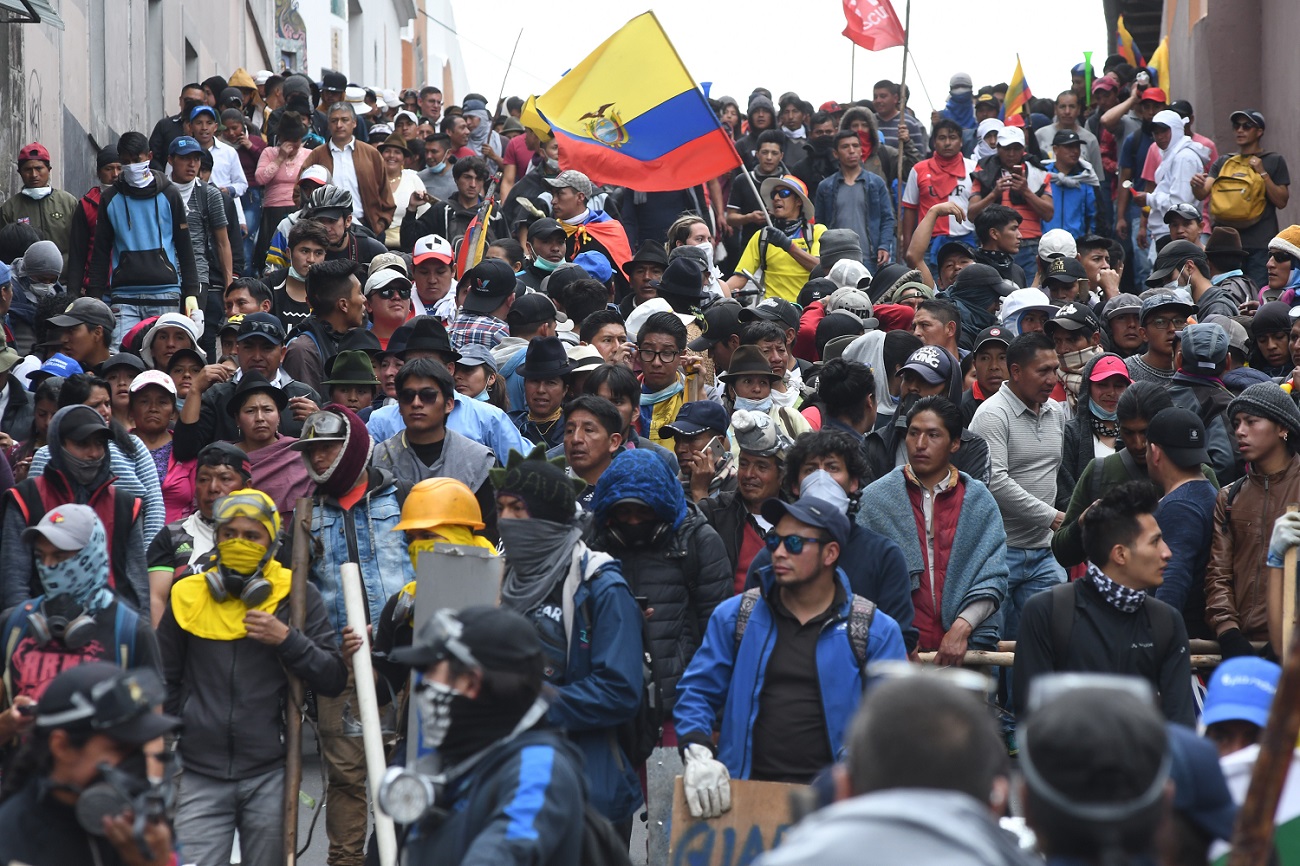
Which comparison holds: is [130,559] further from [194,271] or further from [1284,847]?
[194,271]

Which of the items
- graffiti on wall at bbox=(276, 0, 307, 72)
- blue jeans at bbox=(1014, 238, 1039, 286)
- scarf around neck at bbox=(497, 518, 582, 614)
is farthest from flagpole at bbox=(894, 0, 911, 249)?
graffiti on wall at bbox=(276, 0, 307, 72)

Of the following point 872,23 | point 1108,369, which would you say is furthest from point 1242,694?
point 872,23

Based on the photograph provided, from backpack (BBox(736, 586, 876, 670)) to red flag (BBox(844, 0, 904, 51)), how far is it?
43.8ft

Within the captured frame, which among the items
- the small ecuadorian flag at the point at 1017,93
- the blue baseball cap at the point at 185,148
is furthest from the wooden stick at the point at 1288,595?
the small ecuadorian flag at the point at 1017,93

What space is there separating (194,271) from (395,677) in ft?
21.6

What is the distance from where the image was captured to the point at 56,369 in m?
9.31

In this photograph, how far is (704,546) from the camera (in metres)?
6.37

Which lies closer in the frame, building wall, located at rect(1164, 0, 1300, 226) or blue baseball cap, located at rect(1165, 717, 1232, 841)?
blue baseball cap, located at rect(1165, 717, 1232, 841)

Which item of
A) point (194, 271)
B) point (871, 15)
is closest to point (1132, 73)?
point (871, 15)

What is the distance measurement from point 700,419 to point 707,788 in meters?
2.89

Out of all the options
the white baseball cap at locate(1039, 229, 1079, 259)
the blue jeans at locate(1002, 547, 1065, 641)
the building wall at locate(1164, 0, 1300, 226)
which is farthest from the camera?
the building wall at locate(1164, 0, 1300, 226)

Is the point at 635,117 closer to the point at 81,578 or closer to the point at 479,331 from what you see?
the point at 479,331

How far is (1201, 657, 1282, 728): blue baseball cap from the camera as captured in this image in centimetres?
417

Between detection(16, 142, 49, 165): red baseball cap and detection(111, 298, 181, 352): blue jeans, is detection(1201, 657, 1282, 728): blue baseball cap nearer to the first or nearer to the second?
detection(111, 298, 181, 352): blue jeans
